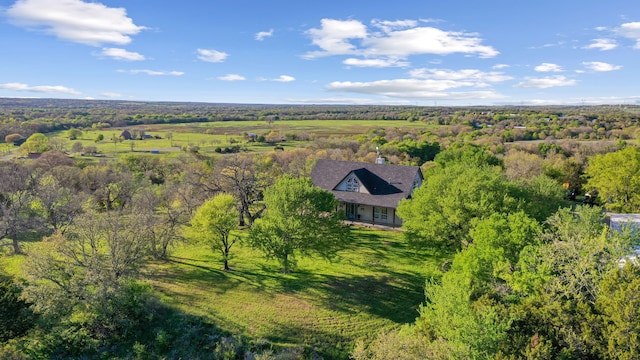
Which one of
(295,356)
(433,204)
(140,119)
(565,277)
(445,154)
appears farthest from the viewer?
(140,119)

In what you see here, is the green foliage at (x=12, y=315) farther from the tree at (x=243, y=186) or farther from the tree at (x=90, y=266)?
the tree at (x=243, y=186)

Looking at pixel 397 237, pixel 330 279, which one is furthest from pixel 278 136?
pixel 330 279

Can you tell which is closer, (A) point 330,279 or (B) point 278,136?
(A) point 330,279

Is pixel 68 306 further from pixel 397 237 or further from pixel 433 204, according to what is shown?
pixel 397 237

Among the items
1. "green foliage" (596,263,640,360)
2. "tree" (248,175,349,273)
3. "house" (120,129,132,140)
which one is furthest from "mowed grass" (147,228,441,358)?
"house" (120,129,132,140)

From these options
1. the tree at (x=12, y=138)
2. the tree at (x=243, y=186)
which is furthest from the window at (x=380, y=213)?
the tree at (x=12, y=138)
